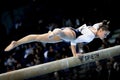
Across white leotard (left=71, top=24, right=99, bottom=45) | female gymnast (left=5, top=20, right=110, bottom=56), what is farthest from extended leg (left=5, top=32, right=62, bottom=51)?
white leotard (left=71, top=24, right=99, bottom=45)

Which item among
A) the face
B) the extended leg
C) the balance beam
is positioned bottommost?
the balance beam

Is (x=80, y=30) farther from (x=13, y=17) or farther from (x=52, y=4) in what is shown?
(x=13, y=17)

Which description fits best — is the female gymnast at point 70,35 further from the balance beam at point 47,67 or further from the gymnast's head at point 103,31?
the balance beam at point 47,67

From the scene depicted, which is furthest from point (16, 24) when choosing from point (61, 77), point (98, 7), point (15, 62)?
point (61, 77)

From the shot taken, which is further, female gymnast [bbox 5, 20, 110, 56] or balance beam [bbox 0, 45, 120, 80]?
balance beam [bbox 0, 45, 120, 80]

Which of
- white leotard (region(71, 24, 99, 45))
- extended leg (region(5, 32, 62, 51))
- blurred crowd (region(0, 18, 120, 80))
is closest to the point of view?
extended leg (region(5, 32, 62, 51))

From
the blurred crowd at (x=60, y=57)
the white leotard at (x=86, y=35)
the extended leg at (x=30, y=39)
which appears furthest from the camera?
the blurred crowd at (x=60, y=57)

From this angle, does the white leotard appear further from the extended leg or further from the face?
the extended leg

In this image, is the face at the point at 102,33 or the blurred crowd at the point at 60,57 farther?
the blurred crowd at the point at 60,57

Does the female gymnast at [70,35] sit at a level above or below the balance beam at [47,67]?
above

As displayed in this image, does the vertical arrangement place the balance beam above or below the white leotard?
below

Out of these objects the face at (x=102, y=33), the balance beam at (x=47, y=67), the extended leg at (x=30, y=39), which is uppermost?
the extended leg at (x=30, y=39)

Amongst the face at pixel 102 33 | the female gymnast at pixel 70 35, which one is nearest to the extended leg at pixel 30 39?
the female gymnast at pixel 70 35

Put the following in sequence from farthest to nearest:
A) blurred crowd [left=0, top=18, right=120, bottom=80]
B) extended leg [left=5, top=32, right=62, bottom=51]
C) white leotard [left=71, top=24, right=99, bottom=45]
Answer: blurred crowd [left=0, top=18, right=120, bottom=80] → white leotard [left=71, top=24, right=99, bottom=45] → extended leg [left=5, top=32, right=62, bottom=51]
